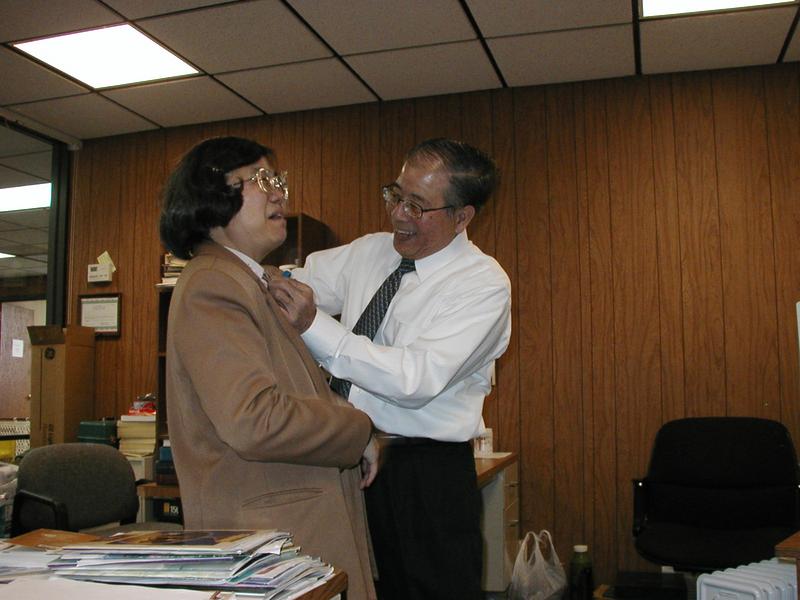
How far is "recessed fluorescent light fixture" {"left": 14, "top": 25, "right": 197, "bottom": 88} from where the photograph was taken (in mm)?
3857

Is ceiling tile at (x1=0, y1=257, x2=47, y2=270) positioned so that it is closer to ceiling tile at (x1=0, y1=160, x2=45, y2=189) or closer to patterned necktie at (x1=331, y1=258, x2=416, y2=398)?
ceiling tile at (x1=0, y1=160, x2=45, y2=189)

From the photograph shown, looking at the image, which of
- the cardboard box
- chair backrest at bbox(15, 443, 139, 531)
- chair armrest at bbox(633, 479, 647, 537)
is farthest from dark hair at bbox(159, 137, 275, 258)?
the cardboard box

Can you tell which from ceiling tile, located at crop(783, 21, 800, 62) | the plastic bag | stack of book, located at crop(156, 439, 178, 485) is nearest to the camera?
the plastic bag

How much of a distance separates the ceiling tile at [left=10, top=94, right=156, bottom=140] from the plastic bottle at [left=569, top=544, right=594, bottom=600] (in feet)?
12.3

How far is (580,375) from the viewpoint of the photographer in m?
4.33

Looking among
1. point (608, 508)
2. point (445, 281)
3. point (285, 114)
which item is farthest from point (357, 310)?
point (285, 114)

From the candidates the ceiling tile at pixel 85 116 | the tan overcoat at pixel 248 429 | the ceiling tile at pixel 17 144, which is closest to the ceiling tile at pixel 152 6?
the ceiling tile at pixel 85 116

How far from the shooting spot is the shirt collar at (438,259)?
1996mm

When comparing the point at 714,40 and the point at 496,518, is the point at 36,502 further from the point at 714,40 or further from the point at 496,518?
the point at 714,40

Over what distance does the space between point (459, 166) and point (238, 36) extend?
7.32ft

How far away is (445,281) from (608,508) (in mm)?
2772

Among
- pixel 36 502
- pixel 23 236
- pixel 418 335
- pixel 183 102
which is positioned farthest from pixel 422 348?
pixel 23 236

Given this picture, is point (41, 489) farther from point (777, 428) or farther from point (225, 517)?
point (777, 428)

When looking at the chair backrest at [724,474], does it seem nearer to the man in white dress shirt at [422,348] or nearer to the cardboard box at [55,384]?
the man in white dress shirt at [422,348]
